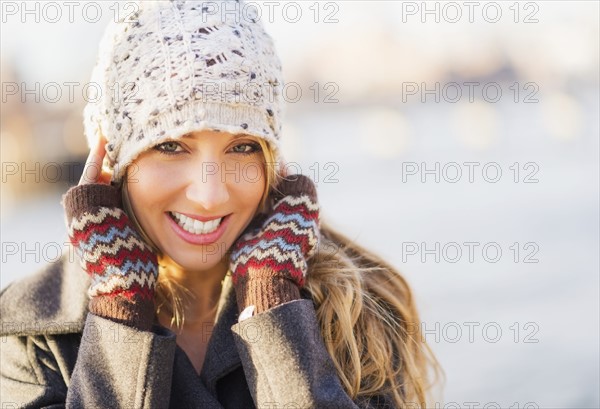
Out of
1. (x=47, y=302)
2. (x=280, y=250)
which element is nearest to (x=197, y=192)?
(x=280, y=250)

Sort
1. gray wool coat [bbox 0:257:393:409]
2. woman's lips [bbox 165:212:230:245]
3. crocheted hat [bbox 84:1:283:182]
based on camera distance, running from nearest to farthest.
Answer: gray wool coat [bbox 0:257:393:409], crocheted hat [bbox 84:1:283:182], woman's lips [bbox 165:212:230:245]

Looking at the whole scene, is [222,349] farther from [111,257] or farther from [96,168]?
[96,168]

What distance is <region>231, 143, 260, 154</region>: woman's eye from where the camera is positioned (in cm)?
252

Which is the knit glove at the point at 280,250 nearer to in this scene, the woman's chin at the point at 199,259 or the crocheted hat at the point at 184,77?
the woman's chin at the point at 199,259

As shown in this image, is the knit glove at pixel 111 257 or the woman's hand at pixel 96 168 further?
the woman's hand at pixel 96 168

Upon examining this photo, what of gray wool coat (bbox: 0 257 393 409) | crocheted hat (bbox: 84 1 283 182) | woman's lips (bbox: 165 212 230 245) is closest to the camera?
gray wool coat (bbox: 0 257 393 409)

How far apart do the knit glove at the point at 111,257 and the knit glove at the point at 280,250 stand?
Result: 0.28 meters

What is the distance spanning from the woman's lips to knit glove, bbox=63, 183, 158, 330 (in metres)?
0.11

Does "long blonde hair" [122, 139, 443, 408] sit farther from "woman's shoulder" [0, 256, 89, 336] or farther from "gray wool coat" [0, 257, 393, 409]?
"woman's shoulder" [0, 256, 89, 336]

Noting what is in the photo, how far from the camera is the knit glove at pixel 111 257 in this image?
93.9 inches

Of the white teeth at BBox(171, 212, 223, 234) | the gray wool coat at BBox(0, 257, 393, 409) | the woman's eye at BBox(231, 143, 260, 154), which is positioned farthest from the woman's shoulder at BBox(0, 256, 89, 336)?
the woman's eye at BBox(231, 143, 260, 154)

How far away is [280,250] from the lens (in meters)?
2.48

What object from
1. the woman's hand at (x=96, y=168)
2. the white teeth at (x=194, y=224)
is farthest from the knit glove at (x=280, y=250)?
the woman's hand at (x=96, y=168)

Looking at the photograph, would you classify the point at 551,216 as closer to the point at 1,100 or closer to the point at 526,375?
the point at 526,375
